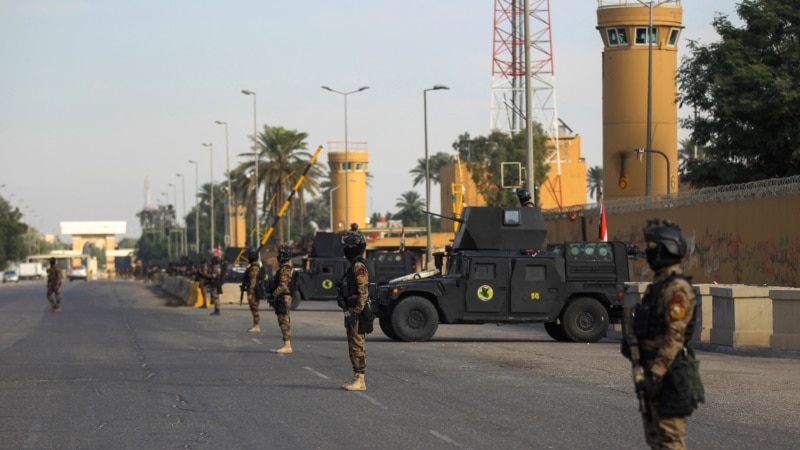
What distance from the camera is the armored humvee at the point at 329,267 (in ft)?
132

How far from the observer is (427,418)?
1245 centimetres

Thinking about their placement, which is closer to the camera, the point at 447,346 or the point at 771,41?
the point at 447,346

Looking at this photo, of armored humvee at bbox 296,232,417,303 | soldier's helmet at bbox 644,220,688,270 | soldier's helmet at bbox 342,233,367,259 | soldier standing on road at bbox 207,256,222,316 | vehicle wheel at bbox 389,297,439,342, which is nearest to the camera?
soldier's helmet at bbox 644,220,688,270


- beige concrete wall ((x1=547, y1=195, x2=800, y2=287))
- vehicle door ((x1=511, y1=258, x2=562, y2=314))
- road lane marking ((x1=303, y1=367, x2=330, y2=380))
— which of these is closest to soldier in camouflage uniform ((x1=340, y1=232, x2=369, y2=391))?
road lane marking ((x1=303, y1=367, x2=330, y2=380))

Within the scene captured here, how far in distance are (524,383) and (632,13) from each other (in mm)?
45016

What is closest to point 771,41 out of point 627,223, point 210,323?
point 627,223

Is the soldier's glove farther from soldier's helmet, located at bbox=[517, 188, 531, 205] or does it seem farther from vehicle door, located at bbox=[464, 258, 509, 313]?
soldier's helmet, located at bbox=[517, 188, 531, 205]

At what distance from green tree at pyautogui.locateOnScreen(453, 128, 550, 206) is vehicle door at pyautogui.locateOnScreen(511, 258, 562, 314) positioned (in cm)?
4066

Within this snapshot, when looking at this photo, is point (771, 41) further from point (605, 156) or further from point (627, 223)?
point (605, 156)

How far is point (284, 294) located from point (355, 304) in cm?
658

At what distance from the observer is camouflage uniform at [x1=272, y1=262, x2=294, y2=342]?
69.5 feet

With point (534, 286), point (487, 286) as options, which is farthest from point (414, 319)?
point (534, 286)

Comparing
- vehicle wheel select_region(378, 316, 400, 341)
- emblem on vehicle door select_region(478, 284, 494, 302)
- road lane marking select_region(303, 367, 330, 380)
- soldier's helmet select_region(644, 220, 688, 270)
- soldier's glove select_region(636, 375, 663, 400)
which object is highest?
soldier's helmet select_region(644, 220, 688, 270)

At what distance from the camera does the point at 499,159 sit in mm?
65500
